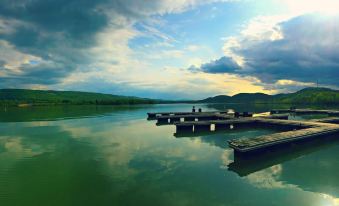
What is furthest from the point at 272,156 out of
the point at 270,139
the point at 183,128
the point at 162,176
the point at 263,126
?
the point at 263,126

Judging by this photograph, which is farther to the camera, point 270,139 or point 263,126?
point 263,126

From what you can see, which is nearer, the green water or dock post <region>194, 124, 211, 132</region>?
the green water

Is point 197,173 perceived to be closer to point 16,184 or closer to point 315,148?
point 16,184

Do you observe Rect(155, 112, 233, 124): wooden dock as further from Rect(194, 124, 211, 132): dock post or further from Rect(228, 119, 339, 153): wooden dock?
Rect(228, 119, 339, 153): wooden dock

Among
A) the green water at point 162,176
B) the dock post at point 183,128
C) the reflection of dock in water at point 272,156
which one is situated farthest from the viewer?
the dock post at point 183,128

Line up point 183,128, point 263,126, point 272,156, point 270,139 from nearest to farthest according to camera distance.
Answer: point 272,156, point 270,139, point 183,128, point 263,126

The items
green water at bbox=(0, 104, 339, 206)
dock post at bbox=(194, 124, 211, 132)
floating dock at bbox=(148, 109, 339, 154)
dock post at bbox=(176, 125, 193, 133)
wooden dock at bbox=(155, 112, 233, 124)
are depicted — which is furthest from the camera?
wooden dock at bbox=(155, 112, 233, 124)

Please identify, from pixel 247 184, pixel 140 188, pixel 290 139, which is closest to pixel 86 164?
pixel 140 188

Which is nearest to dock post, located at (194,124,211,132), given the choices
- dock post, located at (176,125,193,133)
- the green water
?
dock post, located at (176,125,193,133)

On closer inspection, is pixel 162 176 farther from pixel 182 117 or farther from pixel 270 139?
pixel 182 117

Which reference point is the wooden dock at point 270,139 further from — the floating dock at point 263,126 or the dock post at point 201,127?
the dock post at point 201,127

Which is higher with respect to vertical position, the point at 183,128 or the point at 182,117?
the point at 182,117

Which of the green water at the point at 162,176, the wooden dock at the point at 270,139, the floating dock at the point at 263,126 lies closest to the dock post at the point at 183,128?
the floating dock at the point at 263,126

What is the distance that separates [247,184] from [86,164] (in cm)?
971
